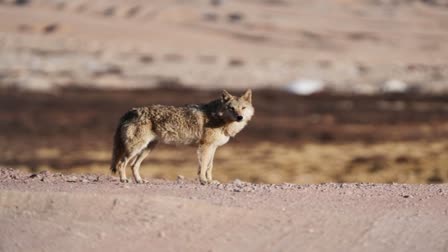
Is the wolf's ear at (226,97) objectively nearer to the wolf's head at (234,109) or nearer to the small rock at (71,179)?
the wolf's head at (234,109)

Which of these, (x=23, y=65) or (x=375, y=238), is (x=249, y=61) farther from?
(x=375, y=238)

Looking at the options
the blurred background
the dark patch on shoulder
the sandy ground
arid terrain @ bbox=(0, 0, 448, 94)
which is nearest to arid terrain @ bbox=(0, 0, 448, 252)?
the sandy ground

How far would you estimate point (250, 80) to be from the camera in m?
68.0

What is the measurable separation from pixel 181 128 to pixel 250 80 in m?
55.0

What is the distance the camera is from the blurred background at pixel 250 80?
33094 mm

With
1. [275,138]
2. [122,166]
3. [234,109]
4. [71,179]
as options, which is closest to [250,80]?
[275,138]

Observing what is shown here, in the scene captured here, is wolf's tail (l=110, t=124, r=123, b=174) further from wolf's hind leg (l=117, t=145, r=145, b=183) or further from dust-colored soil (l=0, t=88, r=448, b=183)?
dust-colored soil (l=0, t=88, r=448, b=183)

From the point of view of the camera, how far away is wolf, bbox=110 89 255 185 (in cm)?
1291

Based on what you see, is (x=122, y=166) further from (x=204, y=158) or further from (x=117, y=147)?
(x=204, y=158)

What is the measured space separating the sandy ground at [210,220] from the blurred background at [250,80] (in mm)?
15586

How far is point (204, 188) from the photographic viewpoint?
40.2 ft

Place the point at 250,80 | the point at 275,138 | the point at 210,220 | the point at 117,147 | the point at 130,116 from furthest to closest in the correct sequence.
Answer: the point at 250,80 → the point at 275,138 → the point at 117,147 → the point at 130,116 → the point at 210,220

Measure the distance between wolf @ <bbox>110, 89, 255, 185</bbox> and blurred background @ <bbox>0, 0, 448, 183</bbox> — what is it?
1387cm

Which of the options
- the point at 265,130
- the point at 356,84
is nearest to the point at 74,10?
the point at 356,84
